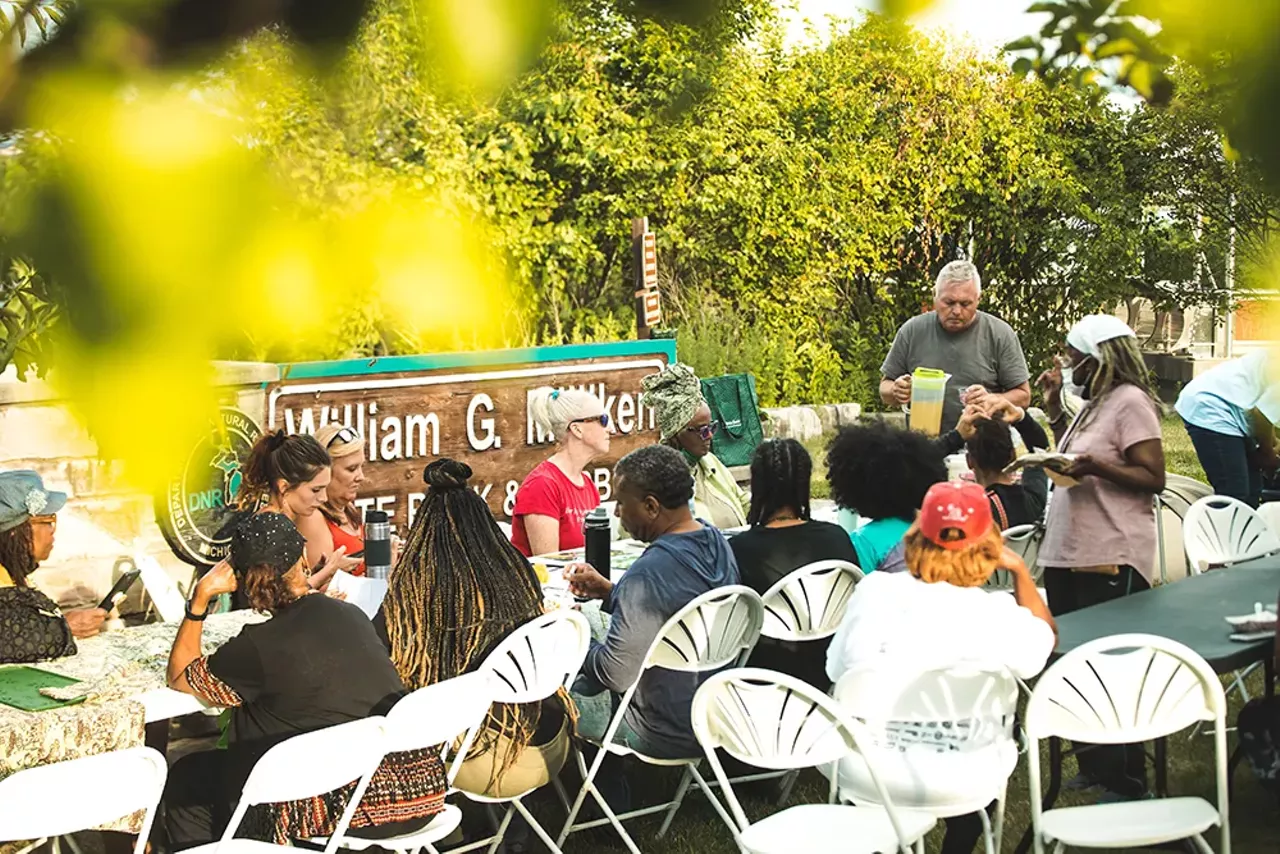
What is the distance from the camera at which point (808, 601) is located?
4.23 metres

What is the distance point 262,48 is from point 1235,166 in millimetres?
568

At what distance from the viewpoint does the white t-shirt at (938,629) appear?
3232 mm

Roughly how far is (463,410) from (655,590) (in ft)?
10.2

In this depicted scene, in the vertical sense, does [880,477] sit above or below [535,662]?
above

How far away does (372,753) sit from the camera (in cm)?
305

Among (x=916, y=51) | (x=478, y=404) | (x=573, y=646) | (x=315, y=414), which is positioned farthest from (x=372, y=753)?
(x=478, y=404)

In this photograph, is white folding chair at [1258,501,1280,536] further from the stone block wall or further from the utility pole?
the stone block wall

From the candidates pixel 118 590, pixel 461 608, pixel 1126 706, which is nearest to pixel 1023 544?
pixel 1126 706

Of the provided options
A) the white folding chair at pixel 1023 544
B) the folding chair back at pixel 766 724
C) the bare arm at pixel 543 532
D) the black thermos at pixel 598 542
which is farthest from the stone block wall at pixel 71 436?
the white folding chair at pixel 1023 544

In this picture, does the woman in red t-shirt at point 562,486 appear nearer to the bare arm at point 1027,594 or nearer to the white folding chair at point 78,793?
the bare arm at point 1027,594

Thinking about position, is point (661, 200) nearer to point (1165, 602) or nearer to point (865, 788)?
point (865, 788)

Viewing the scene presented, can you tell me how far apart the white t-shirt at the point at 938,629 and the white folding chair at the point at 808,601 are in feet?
2.78

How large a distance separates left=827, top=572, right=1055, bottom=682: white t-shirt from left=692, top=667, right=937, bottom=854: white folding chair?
194 millimetres

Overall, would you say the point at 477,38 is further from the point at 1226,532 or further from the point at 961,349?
the point at 961,349
